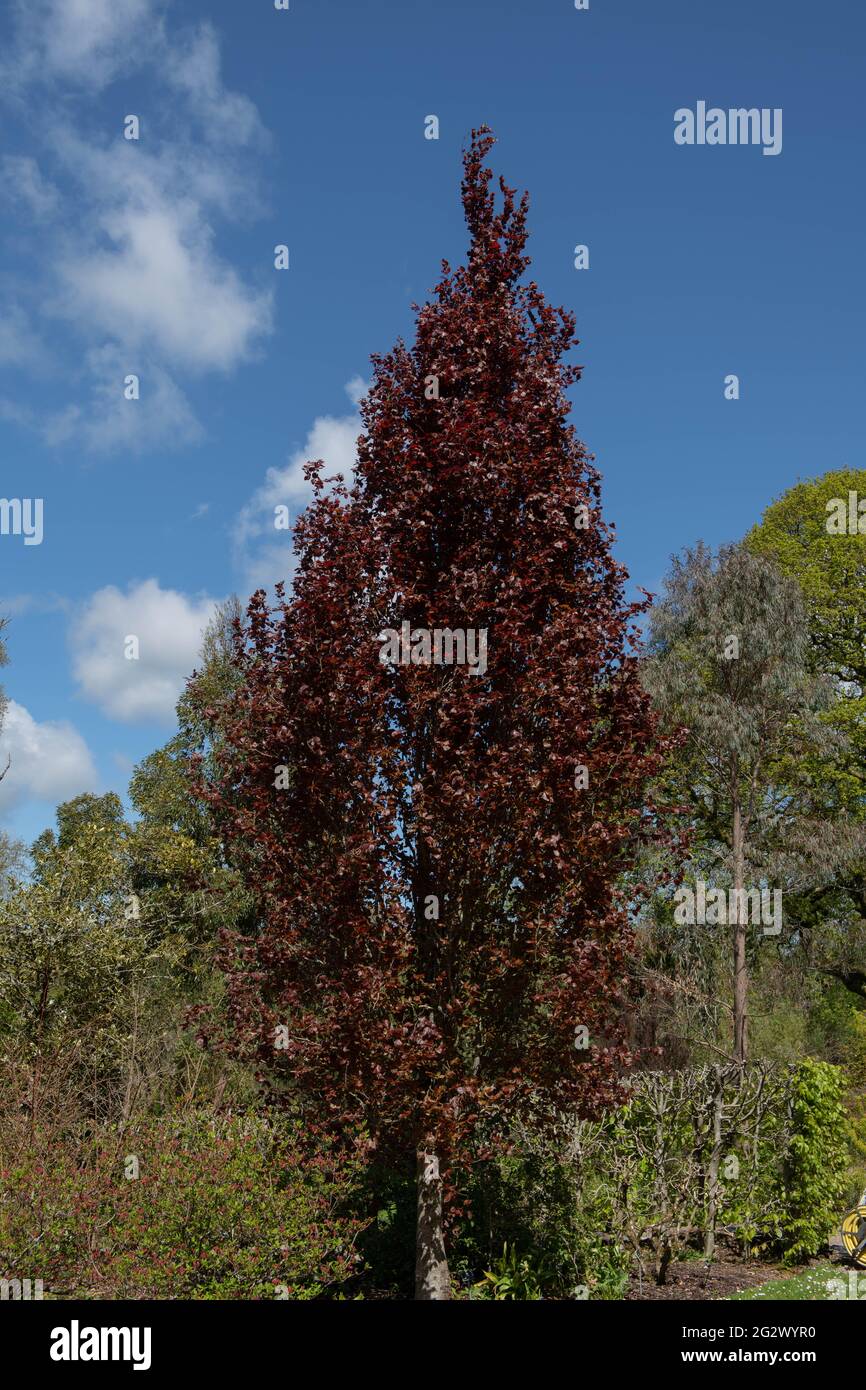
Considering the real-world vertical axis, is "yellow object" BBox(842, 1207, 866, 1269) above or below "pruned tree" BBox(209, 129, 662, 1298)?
below

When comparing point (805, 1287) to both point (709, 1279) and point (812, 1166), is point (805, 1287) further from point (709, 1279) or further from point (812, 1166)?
point (812, 1166)

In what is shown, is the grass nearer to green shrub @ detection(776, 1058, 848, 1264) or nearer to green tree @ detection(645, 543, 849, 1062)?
green shrub @ detection(776, 1058, 848, 1264)

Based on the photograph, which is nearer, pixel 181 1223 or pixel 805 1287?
pixel 181 1223

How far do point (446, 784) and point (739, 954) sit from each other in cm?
1404

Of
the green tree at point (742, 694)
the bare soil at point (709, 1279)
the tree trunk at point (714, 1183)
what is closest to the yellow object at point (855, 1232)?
the bare soil at point (709, 1279)

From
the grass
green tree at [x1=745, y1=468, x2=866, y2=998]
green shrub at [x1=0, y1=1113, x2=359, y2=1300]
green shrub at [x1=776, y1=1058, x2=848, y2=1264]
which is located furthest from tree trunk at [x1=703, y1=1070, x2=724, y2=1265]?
green tree at [x1=745, y1=468, x2=866, y2=998]

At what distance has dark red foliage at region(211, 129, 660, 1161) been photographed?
7.21 metres

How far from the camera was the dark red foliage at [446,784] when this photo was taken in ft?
23.7

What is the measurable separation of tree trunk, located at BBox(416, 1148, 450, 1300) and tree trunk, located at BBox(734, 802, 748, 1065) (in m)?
11.0

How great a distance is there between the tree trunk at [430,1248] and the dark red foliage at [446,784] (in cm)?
72

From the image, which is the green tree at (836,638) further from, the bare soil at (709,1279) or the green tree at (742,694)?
the bare soil at (709,1279)

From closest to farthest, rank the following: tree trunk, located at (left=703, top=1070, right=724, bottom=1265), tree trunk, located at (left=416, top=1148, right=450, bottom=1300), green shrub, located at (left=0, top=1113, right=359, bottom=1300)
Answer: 1. green shrub, located at (left=0, top=1113, right=359, bottom=1300)
2. tree trunk, located at (left=416, top=1148, right=450, bottom=1300)
3. tree trunk, located at (left=703, top=1070, right=724, bottom=1265)

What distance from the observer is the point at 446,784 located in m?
7.05

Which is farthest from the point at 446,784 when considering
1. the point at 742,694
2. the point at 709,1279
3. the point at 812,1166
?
the point at 742,694
